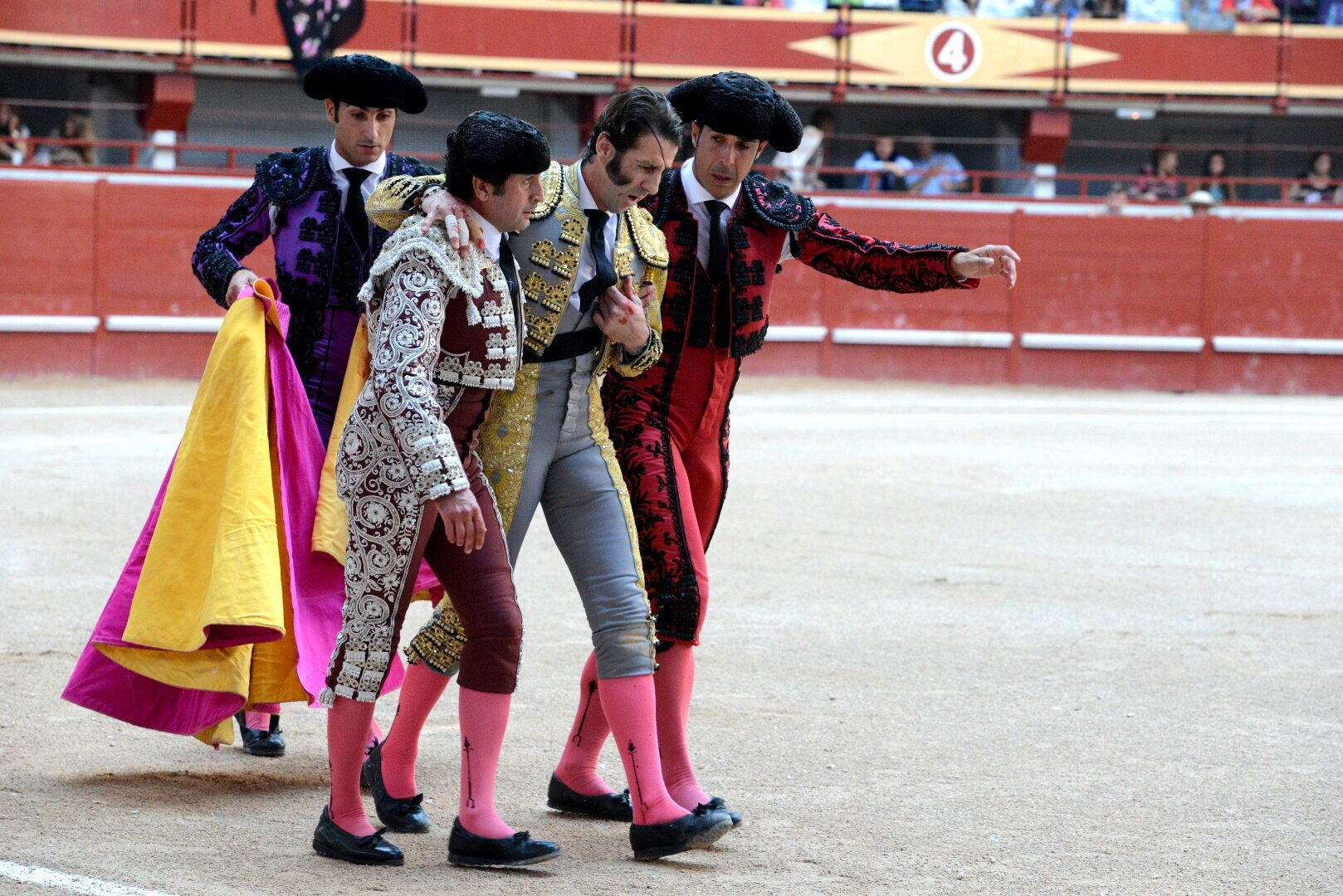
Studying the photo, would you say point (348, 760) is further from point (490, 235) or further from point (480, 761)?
point (490, 235)

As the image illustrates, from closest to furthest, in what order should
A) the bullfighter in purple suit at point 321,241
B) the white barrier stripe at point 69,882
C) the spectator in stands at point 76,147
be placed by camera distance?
1. the white barrier stripe at point 69,882
2. the bullfighter in purple suit at point 321,241
3. the spectator in stands at point 76,147

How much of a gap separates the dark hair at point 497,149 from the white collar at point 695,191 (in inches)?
22.7

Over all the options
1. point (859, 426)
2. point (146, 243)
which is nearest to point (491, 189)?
point (859, 426)

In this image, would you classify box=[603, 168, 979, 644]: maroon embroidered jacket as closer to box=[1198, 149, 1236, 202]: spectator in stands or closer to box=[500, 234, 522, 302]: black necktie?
box=[500, 234, 522, 302]: black necktie

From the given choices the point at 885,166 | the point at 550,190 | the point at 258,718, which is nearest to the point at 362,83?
the point at 550,190

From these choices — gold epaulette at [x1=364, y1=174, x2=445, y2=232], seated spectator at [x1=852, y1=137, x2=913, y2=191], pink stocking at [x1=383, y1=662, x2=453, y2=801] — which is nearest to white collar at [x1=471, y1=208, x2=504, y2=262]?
gold epaulette at [x1=364, y1=174, x2=445, y2=232]

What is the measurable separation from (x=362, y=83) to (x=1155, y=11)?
15.8m

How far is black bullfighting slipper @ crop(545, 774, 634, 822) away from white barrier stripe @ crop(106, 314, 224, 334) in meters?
10.9

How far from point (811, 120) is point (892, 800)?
561 inches

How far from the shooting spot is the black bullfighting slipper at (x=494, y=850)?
2.87 metres

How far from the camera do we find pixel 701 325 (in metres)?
3.30

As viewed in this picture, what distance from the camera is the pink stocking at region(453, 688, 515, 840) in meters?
2.88

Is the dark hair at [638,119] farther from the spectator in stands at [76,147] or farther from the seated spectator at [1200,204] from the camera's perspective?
the seated spectator at [1200,204]

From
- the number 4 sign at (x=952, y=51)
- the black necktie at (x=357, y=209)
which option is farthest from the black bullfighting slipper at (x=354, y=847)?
the number 4 sign at (x=952, y=51)
